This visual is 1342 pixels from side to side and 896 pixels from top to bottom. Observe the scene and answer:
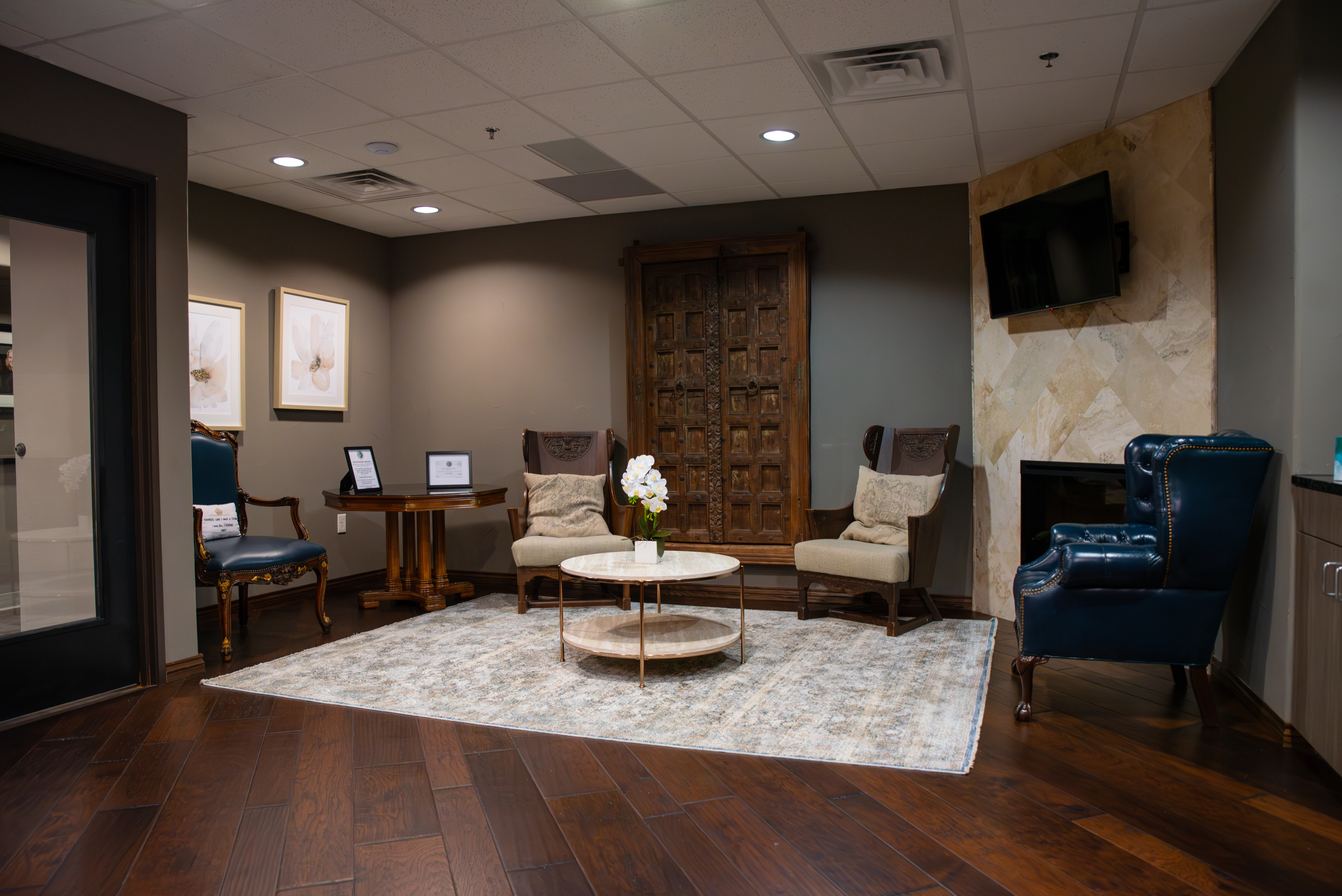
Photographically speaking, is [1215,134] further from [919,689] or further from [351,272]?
[351,272]

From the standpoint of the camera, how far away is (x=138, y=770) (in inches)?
108

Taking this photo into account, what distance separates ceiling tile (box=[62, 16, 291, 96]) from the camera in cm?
311

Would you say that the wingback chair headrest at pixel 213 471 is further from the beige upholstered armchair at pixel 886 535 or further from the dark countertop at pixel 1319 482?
the dark countertop at pixel 1319 482

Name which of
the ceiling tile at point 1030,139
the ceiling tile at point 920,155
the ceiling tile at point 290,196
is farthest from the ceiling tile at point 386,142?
the ceiling tile at point 1030,139

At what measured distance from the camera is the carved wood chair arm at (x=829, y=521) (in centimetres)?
514

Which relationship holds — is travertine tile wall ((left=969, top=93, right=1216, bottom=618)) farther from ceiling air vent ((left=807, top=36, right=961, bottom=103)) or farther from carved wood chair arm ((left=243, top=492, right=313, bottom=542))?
carved wood chair arm ((left=243, top=492, right=313, bottom=542))

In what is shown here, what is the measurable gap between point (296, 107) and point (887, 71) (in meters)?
2.64

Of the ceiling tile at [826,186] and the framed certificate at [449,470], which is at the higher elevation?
the ceiling tile at [826,186]

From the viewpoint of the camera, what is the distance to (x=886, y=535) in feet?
16.0

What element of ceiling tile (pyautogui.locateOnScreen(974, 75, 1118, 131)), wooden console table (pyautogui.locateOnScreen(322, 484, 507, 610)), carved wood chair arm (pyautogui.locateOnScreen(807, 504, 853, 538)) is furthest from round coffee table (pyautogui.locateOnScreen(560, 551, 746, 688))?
ceiling tile (pyautogui.locateOnScreen(974, 75, 1118, 131))

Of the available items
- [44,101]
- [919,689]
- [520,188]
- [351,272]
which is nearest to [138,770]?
[44,101]

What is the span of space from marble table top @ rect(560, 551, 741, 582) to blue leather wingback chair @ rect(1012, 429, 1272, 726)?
1292 mm

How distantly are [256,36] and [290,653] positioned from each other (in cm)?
280

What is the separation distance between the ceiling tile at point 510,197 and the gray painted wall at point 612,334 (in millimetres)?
464
